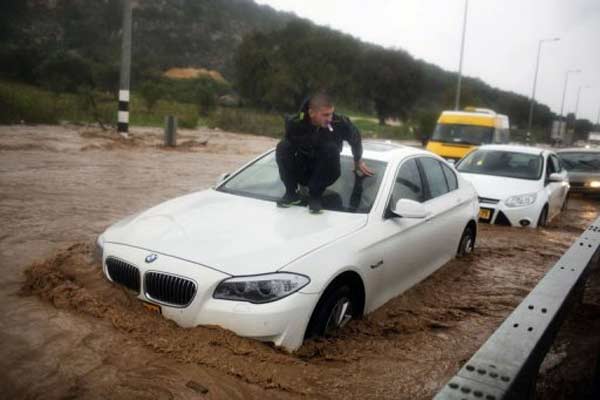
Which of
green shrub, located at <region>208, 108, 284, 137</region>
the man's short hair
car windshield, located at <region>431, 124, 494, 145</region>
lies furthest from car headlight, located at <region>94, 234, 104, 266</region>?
green shrub, located at <region>208, 108, 284, 137</region>

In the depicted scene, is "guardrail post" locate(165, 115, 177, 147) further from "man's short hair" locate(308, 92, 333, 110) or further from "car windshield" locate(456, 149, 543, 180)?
"man's short hair" locate(308, 92, 333, 110)

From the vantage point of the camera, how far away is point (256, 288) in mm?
3334

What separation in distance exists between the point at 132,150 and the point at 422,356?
48.1 ft

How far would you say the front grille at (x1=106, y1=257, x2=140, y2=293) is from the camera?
11.9 feet

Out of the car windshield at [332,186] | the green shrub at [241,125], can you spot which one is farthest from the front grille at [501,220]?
the green shrub at [241,125]

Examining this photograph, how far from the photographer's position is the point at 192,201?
15.7ft

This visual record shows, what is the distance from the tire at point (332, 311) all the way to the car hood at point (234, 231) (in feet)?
1.13

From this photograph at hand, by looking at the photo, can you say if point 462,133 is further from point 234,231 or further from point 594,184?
point 234,231

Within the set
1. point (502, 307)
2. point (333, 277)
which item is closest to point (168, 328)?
point (333, 277)

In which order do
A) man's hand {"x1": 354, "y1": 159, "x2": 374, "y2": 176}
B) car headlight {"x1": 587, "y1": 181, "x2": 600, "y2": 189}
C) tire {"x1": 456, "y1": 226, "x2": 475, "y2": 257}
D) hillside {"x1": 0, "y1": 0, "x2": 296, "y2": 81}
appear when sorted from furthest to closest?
hillside {"x1": 0, "y1": 0, "x2": 296, "y2": 81}, car headlight {"x1": 587, "y1": 181, "x2": 600, "y2": 189}, tire {"x1": 456, "y1": 226, "x2": 475, "y2": 257}, man's hand {"x1": 354, "y1": 159, "x2": 374, "y2": 176}

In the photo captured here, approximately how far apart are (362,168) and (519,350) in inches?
125

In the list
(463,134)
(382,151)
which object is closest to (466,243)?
(382,151)

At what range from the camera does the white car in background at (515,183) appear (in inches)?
357

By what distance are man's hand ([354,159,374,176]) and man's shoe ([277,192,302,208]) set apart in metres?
0.63
